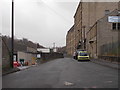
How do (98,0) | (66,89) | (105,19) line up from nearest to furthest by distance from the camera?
(66,89) → (105,19) → (98,0)

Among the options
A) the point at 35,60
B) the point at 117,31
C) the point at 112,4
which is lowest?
the point at 35,60

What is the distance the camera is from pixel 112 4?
Result: 75438 millimetres

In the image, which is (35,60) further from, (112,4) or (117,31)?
(112,4)

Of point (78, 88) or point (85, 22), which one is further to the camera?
→ point (85, 22)

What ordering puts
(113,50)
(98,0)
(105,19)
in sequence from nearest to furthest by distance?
1. (113,50)
2. (105,19)
3. (98,0)

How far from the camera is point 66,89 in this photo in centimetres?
948

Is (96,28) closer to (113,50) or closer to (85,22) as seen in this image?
(113,50)

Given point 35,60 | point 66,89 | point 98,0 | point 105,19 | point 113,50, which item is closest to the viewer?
point 66,89

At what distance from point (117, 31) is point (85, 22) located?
26208mm

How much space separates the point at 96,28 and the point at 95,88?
142 feet

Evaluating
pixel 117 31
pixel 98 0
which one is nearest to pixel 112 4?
pixel 98 0

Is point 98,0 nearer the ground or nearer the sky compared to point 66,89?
nearer the sky

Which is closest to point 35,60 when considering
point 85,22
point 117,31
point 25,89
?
point 117,31

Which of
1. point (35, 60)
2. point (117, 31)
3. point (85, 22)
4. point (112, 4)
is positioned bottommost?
point (35, 60)
